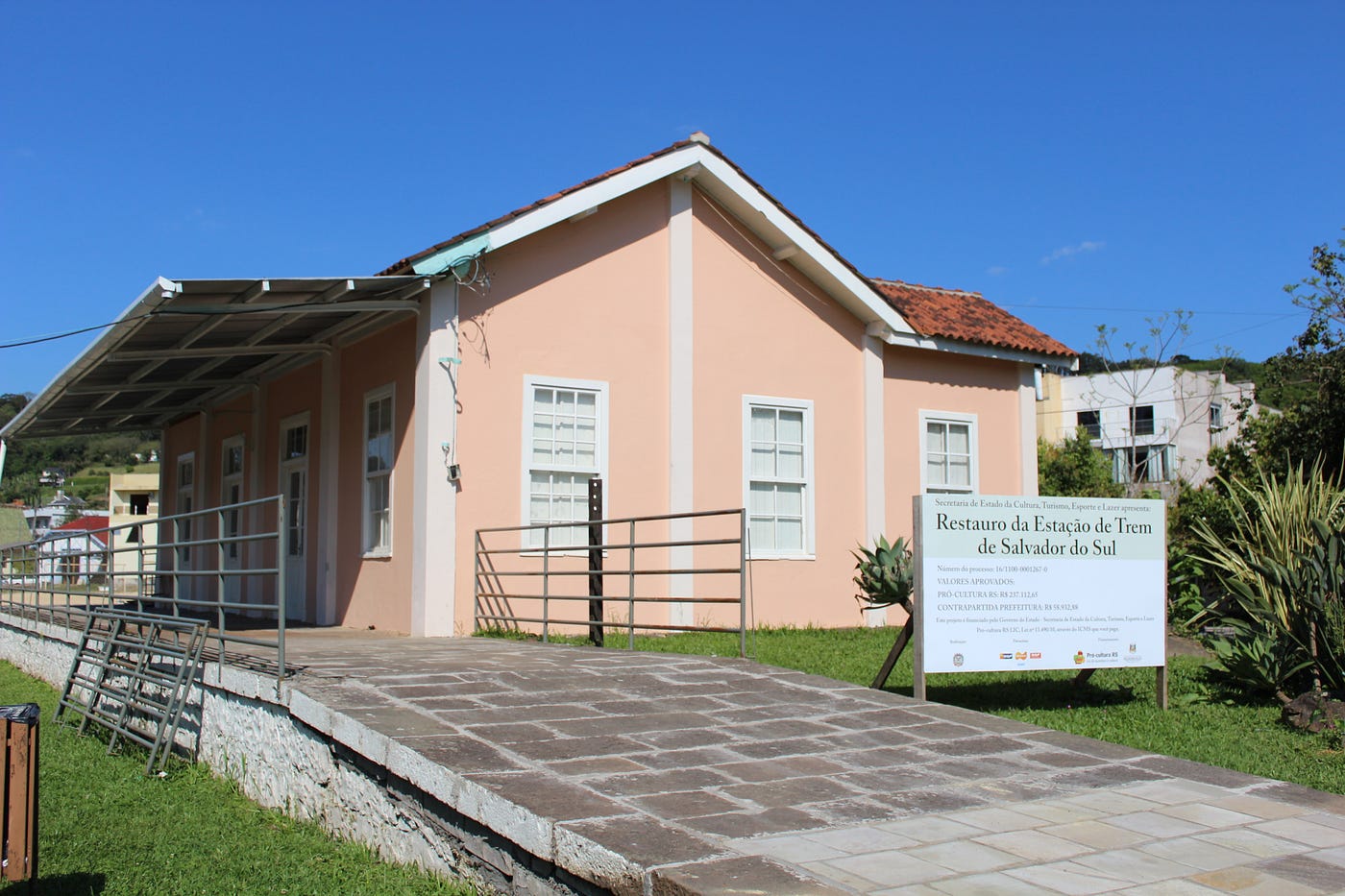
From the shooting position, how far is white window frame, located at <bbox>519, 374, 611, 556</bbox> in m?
12.2

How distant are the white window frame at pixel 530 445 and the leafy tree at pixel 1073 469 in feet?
77.7

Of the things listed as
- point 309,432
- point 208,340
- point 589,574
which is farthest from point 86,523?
point 589,574

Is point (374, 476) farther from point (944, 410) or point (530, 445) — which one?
point (944, 410)

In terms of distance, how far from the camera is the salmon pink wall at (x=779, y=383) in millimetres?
13531

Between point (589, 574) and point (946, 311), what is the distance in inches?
316

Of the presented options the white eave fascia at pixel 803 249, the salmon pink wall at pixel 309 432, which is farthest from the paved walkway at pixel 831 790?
the salmon pink wall at pixel 309 432

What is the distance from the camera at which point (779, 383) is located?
1409cm

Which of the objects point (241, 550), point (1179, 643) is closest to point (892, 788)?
point (1179, 643)

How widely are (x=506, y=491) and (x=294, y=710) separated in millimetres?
5593

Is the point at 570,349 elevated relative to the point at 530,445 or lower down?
elevated

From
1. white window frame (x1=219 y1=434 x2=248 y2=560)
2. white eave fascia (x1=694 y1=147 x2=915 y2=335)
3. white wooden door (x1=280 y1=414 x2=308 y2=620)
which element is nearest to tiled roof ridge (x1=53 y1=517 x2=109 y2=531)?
white window frame (x1=219 y1=434 x2=248 y2=560)

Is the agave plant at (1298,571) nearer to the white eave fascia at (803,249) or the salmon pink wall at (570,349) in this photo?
the salmon pink wall at (570,349)

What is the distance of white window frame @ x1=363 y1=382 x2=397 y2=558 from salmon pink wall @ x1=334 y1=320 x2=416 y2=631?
1.2 inches

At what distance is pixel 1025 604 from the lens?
7.39m
